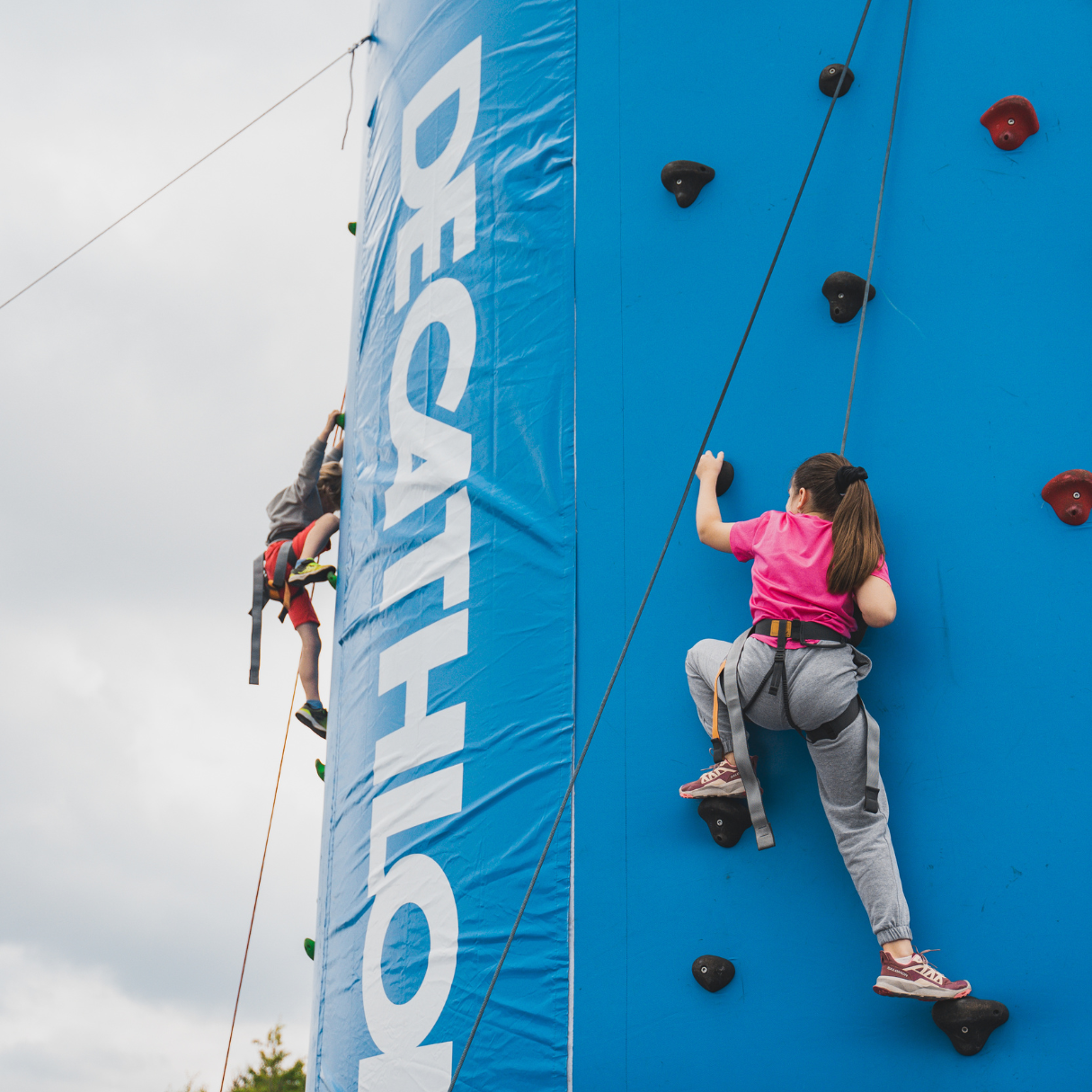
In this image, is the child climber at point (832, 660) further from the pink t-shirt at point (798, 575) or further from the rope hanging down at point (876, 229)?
the rope hanging down at point (876, 229)

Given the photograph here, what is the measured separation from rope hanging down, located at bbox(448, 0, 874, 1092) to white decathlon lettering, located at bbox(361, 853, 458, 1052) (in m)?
0.29

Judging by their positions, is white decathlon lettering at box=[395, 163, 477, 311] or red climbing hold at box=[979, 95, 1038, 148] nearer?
A: red climbing hold at box=[979, 95, 1038, 148]

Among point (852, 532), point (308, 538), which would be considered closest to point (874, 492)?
point (852, 532)

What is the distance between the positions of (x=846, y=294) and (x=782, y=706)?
1.76 meters

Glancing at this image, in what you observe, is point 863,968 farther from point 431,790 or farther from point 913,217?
point 913,217

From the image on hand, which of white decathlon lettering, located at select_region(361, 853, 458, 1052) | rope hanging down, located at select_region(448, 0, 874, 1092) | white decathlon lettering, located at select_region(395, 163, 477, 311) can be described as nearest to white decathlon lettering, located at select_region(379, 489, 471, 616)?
rope hanging down, located at select_region(448, 0, 874, 1092)

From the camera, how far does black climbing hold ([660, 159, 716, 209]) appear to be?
197 inches

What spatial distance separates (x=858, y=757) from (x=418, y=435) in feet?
9.75

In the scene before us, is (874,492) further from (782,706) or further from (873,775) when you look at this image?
(873,775)

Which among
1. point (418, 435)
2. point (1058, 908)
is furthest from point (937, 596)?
→ point (418, 435)

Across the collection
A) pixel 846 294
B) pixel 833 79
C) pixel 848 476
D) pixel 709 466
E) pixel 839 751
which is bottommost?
pixel 839 751

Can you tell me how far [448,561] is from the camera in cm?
548

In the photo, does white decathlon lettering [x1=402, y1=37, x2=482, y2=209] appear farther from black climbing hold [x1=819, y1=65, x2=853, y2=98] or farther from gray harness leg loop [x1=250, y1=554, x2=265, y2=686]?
gray harness leg loop [x1=250, y1=554, x2=265, y2=686]

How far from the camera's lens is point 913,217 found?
4.66 metres
